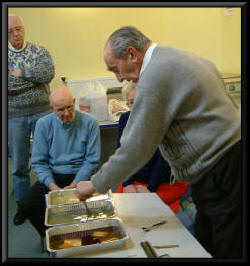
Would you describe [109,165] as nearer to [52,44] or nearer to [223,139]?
[223,139]

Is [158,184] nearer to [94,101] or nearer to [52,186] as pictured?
[52,186]

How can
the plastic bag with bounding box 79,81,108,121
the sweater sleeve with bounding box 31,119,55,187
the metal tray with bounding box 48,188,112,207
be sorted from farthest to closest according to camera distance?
the plastic bag with bounding box 79,81,108,121
the sweater sleeve with bounding box 31,119,55,187
the metal tray with bounding box 48,188,112,207

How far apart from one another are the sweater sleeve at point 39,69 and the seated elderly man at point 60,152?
0.48 meters

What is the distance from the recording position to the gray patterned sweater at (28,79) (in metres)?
2.51

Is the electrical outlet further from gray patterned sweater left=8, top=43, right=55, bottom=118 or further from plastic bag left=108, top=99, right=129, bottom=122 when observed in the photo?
gray patterned sweater left=8, top=43, right=55, bottom=118

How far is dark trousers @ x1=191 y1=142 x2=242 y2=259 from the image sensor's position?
1.14 meters

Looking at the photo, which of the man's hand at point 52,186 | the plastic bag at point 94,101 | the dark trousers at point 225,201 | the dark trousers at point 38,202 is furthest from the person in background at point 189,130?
the plastic bag at point 94,101

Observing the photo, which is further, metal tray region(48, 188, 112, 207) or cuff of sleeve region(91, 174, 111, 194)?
metal tray region(48, 188, 112, 207)

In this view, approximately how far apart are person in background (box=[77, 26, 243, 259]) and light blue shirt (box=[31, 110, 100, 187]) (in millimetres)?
982

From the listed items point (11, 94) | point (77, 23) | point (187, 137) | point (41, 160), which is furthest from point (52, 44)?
point (187, 137)

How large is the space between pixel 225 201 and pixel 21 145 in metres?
1.95

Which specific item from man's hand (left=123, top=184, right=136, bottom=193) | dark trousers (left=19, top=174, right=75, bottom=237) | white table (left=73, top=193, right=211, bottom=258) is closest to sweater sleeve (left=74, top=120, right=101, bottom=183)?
dark trousers (left=19, top=174, right=75, bottom=237)

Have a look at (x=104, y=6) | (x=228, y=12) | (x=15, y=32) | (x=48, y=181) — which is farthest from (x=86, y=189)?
(x=228, y=12)

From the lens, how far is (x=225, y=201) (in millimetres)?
1156
